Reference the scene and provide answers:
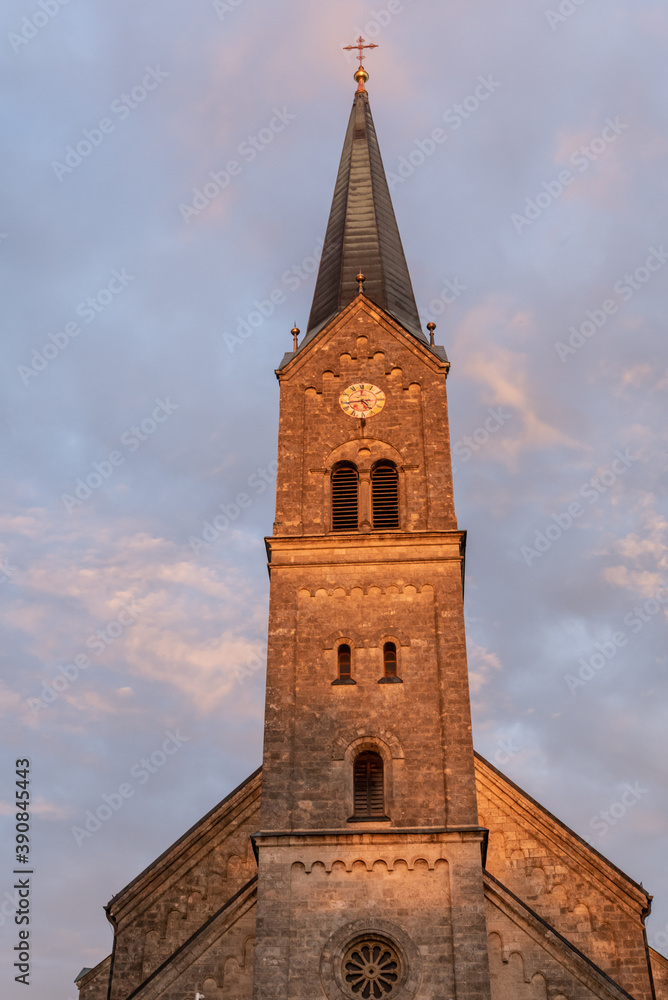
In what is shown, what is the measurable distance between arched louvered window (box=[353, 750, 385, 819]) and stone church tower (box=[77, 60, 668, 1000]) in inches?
2.1

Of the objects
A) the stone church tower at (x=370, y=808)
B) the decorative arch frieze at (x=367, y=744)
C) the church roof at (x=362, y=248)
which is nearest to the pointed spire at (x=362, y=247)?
the church roof at (x=362, y=248)

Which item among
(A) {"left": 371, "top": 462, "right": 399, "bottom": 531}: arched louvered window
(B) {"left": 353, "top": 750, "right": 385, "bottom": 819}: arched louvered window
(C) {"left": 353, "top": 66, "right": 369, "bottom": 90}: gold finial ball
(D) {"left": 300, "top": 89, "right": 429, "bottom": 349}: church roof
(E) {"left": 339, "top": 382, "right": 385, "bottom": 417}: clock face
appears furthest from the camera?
(C) {"left": 353, "top": 66, "right": 369, "bottom": 90}: gold finial ball

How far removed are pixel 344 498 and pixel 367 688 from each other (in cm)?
621

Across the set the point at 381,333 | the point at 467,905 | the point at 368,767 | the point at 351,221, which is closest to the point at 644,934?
the point at 467,905

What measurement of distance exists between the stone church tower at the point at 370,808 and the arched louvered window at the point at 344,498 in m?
0.07

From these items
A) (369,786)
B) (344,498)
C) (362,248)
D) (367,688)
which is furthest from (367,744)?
(362,248)

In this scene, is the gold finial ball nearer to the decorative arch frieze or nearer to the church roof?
the church roof

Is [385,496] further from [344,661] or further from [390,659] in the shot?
[344,661]

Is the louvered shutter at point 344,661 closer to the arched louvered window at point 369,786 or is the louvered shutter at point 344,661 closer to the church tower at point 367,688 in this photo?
the church tower at point 367,688

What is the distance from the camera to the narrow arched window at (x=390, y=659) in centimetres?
3031

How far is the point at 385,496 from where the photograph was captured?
33.5m

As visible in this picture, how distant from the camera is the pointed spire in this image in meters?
38.8

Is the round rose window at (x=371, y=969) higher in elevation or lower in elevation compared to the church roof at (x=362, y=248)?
lower

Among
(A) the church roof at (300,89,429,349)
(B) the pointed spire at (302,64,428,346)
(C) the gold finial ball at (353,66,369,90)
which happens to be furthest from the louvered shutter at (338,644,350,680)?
(C) the gold finial ball at (353,66,369,90)
